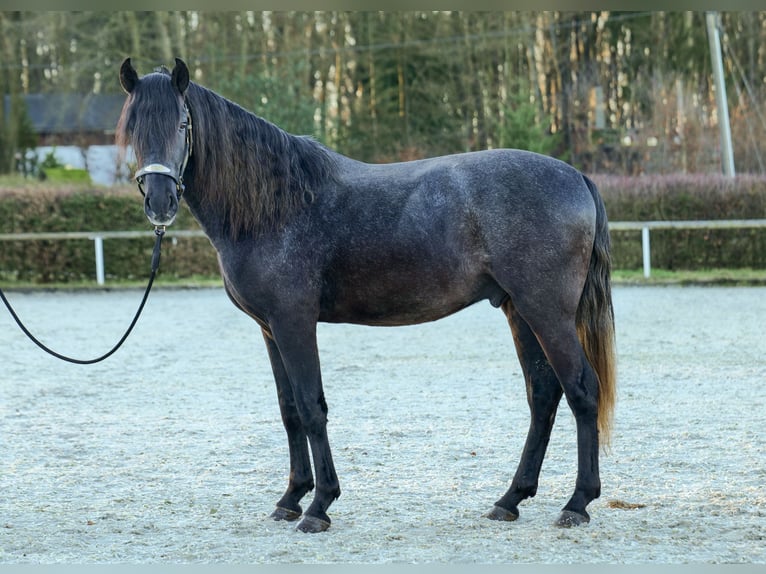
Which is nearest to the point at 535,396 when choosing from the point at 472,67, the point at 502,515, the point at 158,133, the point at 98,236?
the point at 502,515

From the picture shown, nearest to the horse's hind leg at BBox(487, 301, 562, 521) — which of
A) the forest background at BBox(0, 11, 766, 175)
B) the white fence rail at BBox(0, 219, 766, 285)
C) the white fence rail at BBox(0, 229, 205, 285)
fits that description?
the white fence rail at BBox(0, 219, 766, 285)

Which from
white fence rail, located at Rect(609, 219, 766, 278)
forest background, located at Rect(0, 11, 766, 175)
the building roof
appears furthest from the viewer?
the building roof

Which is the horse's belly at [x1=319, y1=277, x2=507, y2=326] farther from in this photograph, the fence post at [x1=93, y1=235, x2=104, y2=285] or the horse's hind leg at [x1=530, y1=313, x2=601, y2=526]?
the fence post at [x1=93, y1=235, x2=104, y2=285]

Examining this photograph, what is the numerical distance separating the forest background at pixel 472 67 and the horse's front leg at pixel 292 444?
2329 centimetres

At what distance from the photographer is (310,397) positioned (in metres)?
4.30

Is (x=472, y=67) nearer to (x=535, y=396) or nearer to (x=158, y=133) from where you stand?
(x=535, y=396)

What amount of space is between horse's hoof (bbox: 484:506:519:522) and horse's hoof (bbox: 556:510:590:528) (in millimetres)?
222

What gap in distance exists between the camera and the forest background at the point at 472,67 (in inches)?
1143

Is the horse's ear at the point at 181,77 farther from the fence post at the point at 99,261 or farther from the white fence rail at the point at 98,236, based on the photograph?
the fence post at the point at 99,261

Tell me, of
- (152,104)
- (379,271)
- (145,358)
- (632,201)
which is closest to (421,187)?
(379,271)

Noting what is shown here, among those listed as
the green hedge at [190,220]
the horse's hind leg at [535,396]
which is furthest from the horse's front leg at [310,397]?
the green hedge at [190,220]

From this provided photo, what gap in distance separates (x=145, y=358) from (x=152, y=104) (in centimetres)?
656

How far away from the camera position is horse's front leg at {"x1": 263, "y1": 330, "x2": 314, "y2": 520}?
4520mm

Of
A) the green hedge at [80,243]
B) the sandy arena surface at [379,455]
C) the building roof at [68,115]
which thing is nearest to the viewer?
the sandy arena surface at [379,455]
